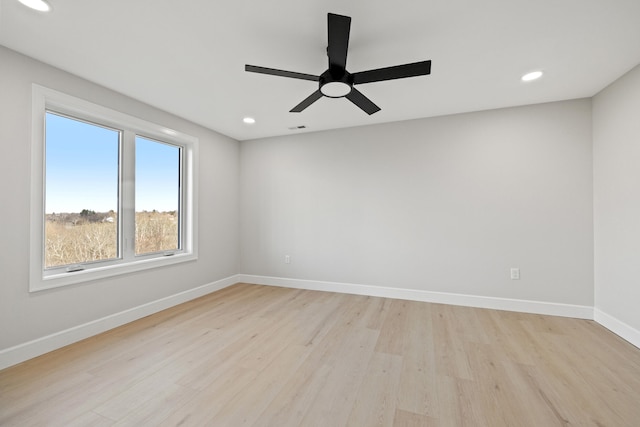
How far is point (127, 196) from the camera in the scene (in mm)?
3016

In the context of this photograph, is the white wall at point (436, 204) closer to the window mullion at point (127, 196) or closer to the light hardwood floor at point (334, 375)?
the light hardwood floor at point (334, 375)

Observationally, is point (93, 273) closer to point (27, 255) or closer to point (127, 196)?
point (27, 255)

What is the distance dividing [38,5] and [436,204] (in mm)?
3994

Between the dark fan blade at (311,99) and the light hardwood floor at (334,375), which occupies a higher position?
the dark fan blade at (311,99)

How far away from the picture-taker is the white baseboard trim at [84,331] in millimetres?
2046

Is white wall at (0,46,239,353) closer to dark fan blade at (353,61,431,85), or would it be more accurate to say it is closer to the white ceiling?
the white ceiling

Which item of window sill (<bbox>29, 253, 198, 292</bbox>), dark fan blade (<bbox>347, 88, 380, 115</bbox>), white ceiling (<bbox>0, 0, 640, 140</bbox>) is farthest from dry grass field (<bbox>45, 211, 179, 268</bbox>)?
dark fan blade (<bbox>347, 88, 380, 115</bbox>)

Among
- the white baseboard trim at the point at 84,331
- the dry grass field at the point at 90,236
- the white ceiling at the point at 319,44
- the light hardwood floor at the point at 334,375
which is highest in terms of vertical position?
the white ceiling at the point at 319,44

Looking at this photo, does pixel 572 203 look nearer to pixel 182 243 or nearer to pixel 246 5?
pixel 246 5

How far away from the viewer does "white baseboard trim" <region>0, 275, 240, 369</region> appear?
205 cm

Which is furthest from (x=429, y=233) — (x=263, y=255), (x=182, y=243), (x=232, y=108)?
(x=182, y=243)

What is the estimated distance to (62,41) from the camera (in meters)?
1.97

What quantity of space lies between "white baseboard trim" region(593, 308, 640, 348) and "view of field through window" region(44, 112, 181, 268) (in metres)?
5.06

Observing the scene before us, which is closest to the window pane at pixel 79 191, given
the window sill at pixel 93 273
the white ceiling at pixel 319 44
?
the window sill at pixel 93 273
